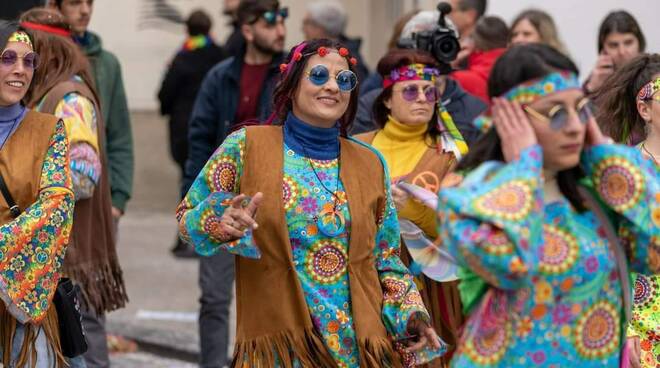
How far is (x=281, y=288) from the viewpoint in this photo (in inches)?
193

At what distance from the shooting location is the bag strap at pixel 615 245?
402cm

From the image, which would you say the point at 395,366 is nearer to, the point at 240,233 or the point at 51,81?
the point at 240,233

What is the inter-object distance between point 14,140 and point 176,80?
608 cm

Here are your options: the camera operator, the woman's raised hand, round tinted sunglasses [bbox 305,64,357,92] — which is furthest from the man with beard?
the woman's raised hand

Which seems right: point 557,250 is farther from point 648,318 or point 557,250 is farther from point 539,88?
point 648,318

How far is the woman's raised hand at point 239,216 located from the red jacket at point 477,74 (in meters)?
3.59

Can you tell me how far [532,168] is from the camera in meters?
3.84

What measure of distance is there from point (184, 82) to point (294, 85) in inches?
256

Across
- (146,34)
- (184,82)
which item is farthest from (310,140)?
(146,34)

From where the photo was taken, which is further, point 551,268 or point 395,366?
point 395,366

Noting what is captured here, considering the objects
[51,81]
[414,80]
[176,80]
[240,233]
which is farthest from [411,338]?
[176,80]

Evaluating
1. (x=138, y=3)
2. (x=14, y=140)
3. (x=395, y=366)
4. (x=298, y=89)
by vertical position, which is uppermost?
(x=298, y=89)

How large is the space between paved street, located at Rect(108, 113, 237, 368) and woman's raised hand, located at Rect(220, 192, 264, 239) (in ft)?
13.5

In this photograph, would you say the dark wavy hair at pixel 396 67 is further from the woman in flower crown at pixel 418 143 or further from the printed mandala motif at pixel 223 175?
the printed mandala motif at pixel 223 175
